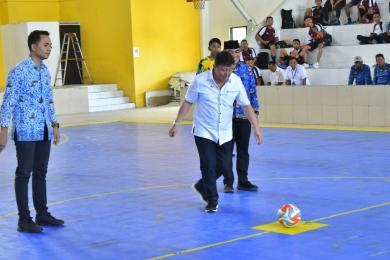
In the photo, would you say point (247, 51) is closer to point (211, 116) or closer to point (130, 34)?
point (130, 34)

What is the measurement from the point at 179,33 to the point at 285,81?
1162 cm

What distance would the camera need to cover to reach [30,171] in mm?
7527

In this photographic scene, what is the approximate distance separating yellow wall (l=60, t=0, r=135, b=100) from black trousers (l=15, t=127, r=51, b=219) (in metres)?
21.6

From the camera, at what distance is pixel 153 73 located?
1174 inches

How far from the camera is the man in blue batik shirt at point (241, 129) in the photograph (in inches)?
369

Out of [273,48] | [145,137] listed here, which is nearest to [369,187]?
[145,137]

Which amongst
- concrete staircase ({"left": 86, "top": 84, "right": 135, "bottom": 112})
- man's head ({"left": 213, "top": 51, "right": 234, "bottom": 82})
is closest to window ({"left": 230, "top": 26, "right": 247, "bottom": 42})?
concrete staircase ({"left": 86, "top": 84, "right": 135, "bottom": 112})

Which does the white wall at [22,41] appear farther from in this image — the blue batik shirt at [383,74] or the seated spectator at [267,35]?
the blue batik shirt at [383,74]

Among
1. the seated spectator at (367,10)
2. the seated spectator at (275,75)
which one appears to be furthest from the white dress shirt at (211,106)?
the seated spectator at (367,10)

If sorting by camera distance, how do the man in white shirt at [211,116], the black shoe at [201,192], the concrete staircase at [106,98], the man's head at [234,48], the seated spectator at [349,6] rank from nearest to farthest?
the man in white shirt at [211,116], the black shoe at [201,192], the man's head at [234,48], the seated spectator at [349,6], the concrete staircase at [106,98]

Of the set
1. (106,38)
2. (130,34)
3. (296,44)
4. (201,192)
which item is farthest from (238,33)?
(201,192)

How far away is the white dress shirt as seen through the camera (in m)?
8.22

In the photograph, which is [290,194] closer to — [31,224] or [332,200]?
[332,200]

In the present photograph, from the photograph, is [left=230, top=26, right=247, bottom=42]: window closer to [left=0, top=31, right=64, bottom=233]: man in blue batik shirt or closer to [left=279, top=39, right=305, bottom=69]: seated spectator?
[left=279, top=39, right=305, bottom=69]: seated spectator
